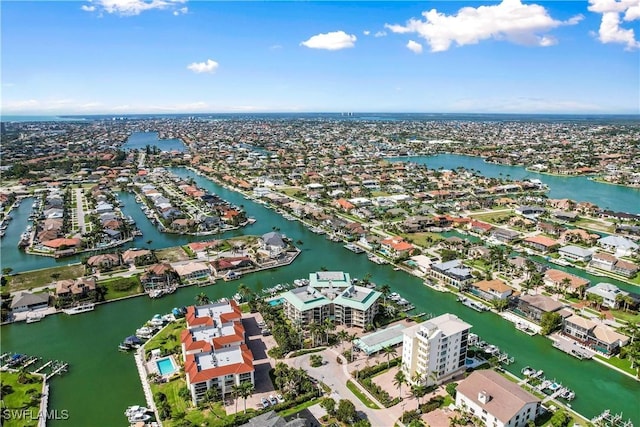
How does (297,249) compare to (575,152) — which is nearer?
(297,249)

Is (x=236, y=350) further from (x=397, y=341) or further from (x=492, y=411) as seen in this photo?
(x=492, y=411)

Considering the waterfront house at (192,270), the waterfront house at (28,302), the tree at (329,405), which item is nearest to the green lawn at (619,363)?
the tree at (329,405)

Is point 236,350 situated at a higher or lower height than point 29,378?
higher

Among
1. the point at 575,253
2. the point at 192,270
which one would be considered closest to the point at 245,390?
the point at 192,270

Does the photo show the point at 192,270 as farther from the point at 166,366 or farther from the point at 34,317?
the point at 166,366

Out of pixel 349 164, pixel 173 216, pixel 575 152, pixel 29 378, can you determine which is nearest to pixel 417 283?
pixel 29 378

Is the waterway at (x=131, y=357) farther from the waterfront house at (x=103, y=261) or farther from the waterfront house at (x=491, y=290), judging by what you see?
the waterfront house at (x=103, y=261)
